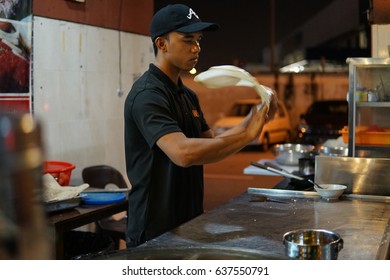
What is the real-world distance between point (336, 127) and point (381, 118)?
4.12 m

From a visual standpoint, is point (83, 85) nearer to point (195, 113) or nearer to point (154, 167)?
point (195, 113)

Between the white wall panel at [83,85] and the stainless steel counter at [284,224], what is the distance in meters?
1.07

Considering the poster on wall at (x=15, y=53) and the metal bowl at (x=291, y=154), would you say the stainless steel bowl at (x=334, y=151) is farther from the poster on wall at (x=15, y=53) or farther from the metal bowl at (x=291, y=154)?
the poster on wall at (x=15, y=53)

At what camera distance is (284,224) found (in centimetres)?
171

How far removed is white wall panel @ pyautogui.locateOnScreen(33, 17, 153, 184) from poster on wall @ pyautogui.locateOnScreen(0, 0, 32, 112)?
0.06 meters

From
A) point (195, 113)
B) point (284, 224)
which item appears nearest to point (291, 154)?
point (195, 113)

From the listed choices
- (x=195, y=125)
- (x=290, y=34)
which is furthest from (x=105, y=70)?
(x=290, y=34)

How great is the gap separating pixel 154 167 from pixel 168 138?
17 centimetres

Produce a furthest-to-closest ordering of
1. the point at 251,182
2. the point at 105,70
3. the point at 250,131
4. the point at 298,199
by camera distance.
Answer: the point at 251,182, the point at 105,70, the point at 298,199, the point at 250,131

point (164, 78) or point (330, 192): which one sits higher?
point (164, 78)

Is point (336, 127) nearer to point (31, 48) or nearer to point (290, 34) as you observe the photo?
point (290, 34)

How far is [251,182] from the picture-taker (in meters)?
6.16

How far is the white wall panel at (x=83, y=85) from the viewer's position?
271 centimetres

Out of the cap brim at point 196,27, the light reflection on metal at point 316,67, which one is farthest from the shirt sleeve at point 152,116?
the light reflection on metal at point 316,67
